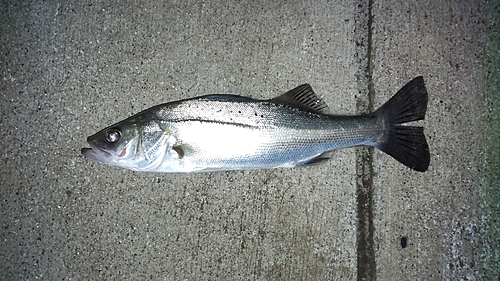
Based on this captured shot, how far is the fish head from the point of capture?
208 cm

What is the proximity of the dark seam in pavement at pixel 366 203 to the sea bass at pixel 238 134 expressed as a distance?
290mm

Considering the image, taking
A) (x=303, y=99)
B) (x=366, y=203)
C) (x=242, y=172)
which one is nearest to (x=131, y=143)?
(x=242, y=172)

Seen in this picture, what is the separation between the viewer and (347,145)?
2.21 meters

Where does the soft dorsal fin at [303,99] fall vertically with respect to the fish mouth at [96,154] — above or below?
above

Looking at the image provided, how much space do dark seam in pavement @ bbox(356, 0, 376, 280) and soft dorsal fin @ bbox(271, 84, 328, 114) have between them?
1.43 ft

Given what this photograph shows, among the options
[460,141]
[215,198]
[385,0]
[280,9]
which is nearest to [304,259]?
[215,198]

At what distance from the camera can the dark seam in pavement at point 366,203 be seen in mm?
2443

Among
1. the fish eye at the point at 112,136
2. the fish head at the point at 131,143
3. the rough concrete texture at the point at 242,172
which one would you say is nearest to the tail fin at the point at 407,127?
the rough concrete texture at the point at 242,172

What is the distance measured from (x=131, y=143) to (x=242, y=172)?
0.82 meters

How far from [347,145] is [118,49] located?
72.6 inches

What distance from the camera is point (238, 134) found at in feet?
6.94

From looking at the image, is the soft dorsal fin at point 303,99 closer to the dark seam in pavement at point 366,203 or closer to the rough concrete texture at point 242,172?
the rough concrete texture at point 242,172

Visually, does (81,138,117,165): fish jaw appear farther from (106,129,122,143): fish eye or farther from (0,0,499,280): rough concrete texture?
(0,0,499,280): rough concrete texture

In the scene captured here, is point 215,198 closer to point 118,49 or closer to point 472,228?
point 118,49
